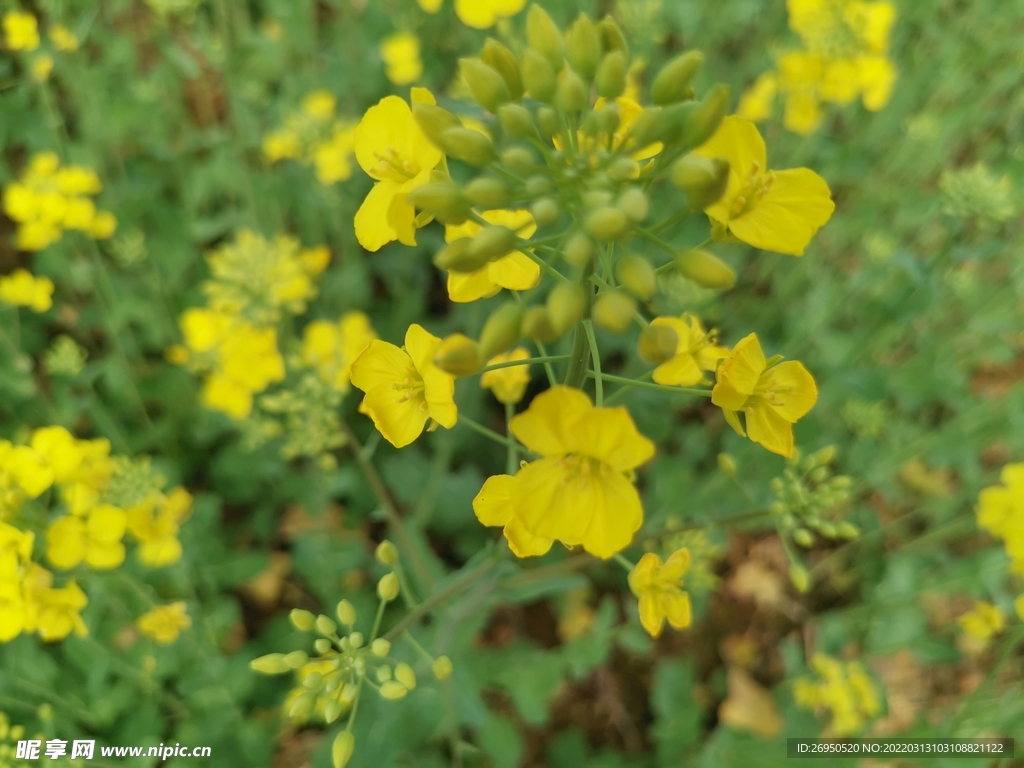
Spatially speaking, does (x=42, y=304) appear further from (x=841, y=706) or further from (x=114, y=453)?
(x=841, y=706)

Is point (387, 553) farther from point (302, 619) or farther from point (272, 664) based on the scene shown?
point (272, 664)

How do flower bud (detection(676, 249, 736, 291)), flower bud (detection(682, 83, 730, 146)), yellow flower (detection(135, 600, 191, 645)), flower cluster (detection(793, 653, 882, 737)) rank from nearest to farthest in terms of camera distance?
flower bud (detection(682, 83, 730, 146)), flower bud (detection(676, 249, 736, 291)), yellow flower (detection(135, 600, 191, 645)), flower cluster (detection(793, 653, 882, 737))

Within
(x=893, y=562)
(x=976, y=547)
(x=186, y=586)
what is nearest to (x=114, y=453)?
(x=186, y=586)

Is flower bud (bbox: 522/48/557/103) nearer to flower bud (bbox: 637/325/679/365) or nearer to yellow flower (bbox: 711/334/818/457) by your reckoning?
flower bud (bbox: 637/325/679/365)

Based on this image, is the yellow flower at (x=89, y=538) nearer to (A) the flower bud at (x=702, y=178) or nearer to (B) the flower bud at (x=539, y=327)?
(B) the flower bud at (x=539, y=327)

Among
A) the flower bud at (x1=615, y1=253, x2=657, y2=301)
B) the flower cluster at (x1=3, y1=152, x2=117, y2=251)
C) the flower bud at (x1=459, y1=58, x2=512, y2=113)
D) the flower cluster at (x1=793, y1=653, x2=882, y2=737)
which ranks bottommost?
the flower cluster at (x1=793, y1=653, x2=882, y2=737)

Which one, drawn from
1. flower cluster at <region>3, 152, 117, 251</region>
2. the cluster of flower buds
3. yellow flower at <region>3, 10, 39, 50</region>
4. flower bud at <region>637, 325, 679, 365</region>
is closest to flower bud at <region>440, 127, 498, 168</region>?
the cluster of flower buds
